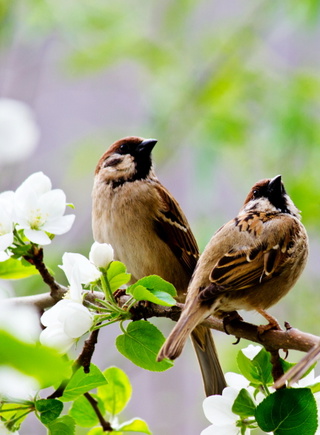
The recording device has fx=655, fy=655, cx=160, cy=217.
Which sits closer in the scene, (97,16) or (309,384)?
(309,384)

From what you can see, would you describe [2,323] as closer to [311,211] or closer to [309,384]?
[309,384]

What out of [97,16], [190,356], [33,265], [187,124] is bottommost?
[190,356]

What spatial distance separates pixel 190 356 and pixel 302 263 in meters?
1.35

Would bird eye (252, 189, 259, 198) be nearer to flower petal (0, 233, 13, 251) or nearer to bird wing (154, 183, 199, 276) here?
bird wing (154, 183, 199, 276)

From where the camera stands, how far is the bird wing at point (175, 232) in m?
1.61

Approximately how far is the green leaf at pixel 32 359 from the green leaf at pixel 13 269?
0.61 metres

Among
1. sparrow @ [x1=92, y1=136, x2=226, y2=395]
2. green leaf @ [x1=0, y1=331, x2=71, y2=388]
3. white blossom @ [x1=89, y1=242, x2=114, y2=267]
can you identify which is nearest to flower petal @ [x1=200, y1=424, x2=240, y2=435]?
white blossom @ [x1=89, y1=242, x2=114, y2=267]

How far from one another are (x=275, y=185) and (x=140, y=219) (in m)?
0.43

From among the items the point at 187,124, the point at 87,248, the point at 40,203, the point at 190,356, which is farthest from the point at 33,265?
the point at 190,356

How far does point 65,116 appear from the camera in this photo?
12.8ft

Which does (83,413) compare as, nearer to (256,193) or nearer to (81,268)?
(81,268)

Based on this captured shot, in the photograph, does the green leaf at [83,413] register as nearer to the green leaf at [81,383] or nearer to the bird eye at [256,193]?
the green leaf at [81,383]

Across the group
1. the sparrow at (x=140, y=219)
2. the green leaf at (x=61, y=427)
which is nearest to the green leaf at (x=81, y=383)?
the green leaf at (x=61, y=427)

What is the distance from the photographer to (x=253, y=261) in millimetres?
1158
